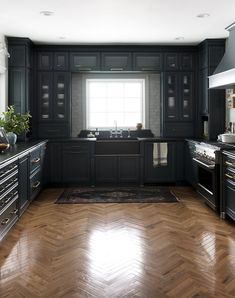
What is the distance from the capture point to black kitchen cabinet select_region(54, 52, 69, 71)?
690 cm

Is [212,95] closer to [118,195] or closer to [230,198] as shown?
[118,195]

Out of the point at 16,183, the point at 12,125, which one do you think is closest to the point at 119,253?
the point at 16,183

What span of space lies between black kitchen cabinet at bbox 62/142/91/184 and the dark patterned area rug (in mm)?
236

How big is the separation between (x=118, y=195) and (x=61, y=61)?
2656 mm

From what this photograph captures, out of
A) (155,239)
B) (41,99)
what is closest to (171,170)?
(41,99)

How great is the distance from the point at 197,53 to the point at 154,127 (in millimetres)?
1594

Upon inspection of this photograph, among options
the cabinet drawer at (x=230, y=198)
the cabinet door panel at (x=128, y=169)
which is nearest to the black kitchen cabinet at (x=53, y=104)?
the cabinet door panel at (x=128, y=169)

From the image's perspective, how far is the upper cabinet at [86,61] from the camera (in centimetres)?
691

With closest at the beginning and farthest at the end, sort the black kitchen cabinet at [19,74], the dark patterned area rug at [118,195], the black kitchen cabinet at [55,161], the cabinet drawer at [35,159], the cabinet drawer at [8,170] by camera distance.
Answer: the cabinet drawer at [8,170]
the cabinet drawer at [35,159]
the dark patterned area rug at [118,195]
the black kitchen cabinet at [19,74]
the black kitchen cabinet at [55,161]

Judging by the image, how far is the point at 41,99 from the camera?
6.95 m

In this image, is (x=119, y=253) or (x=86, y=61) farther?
(x=86, y=61)

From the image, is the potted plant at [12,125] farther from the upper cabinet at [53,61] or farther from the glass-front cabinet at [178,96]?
the glass-front cabinet at [178,96]

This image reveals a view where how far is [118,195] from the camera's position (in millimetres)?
6113

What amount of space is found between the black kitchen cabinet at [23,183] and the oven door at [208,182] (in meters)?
2.36
